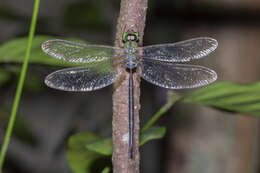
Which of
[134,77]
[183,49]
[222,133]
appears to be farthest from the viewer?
[222,133]

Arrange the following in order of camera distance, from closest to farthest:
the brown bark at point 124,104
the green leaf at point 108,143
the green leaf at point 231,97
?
the brown bark at point 124,104, the green leaf at point 108,143, the green leaf at point 231,97

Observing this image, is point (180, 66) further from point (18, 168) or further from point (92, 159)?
point (18, 168)

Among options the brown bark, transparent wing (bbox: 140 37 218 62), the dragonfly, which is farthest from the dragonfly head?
transparent wing (bbox: 140 37 218 62)

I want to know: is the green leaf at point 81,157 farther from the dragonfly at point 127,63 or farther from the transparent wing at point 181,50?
the transparent wing at point 181,50

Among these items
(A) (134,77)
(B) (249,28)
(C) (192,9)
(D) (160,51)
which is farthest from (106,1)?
(A) (134,77)

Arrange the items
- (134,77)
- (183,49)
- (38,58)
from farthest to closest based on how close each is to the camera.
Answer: (183,49) < (38,58) < (134,77)

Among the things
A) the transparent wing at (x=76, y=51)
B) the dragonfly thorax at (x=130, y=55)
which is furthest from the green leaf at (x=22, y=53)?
the dragonfly thorax at (x=130, y=55)
